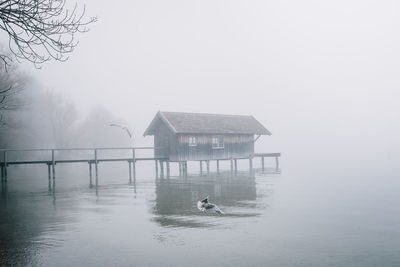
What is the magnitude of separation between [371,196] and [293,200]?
16.9 feet

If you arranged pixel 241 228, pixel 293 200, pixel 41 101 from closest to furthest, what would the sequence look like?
1. pixel 241 228
2. pixel 293 200
3. pixel 41 101

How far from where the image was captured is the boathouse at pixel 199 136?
40.8m

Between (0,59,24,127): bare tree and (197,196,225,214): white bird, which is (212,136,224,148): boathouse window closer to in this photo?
(0,59,24,127): bare tree

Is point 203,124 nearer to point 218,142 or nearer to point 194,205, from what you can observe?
point 218,142

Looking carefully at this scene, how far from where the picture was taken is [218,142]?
44.0m

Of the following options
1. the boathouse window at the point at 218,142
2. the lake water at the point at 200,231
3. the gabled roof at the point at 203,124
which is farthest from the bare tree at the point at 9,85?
the lake water at the point at 200,231

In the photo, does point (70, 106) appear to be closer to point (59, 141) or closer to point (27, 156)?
point (59, 141)

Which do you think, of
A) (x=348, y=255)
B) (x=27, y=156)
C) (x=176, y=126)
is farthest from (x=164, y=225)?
(x=27, y=156)

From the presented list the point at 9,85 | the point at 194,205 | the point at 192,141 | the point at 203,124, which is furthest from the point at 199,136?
the point at 194,205

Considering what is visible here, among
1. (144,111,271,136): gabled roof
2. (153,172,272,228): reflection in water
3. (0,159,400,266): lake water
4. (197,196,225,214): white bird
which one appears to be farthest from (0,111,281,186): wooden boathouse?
(197,196,225,214): white bird

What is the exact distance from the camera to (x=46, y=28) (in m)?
8.59

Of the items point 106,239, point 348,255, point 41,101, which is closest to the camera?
point 348,255

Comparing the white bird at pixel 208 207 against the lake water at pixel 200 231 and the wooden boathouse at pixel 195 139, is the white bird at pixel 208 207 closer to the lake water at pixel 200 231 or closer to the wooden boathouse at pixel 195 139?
the lake water at pixel 200 231

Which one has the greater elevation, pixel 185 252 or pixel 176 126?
pixel 176 126
